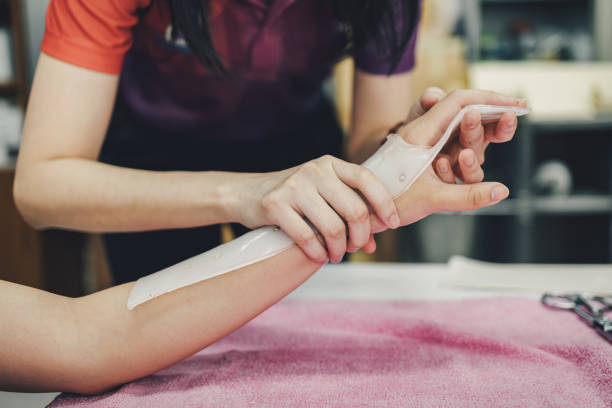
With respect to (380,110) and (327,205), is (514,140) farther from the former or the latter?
(327,205)

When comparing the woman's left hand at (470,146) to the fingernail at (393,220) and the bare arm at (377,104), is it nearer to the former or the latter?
the fingernail at (393,220)

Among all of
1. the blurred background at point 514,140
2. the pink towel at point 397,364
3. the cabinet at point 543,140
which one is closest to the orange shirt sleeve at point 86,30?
the pink towel at point 397,364

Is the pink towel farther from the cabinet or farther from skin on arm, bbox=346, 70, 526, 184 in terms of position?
the cabinet

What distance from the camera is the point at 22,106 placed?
6.30 ft

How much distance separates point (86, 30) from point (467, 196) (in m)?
0.47

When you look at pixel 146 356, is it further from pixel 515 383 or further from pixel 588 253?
pixel 588 253

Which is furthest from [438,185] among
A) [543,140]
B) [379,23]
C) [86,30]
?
[543,140]

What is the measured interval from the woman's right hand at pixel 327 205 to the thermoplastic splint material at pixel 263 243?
1.0 inches

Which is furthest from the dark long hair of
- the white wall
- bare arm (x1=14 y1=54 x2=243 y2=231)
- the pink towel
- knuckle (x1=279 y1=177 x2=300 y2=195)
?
the white wall

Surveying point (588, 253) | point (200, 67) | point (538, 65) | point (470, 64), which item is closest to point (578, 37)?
point (538, 65)

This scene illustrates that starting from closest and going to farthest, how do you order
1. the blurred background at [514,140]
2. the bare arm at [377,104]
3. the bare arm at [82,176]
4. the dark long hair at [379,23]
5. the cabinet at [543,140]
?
the bare arm at [82,176] → the dark long hair at [379,23] → the bare arm at [377,104] → the blurred background at [514,140] → the cabinet at [543,140]

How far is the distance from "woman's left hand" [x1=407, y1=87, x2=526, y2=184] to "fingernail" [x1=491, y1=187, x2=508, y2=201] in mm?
35

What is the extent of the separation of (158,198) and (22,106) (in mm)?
1641

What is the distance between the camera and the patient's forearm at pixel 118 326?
1.62 feet
